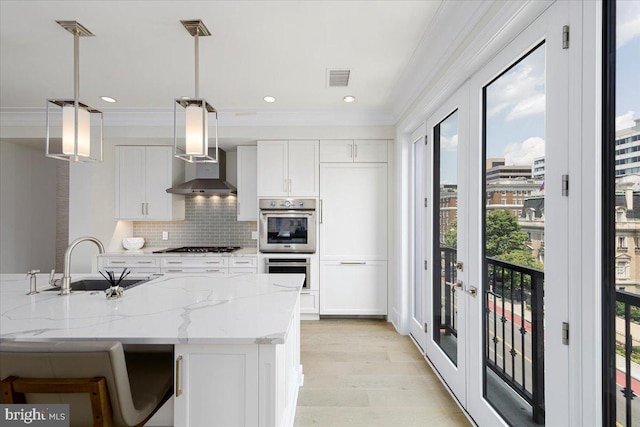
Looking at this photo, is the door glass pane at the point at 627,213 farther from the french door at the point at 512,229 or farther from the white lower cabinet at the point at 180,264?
the white lower cabinet at the point at 180,264

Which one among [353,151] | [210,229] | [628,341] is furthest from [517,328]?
[210,229]

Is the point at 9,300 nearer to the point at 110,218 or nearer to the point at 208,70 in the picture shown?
the point at 208,70

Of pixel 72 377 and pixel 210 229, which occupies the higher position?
pixel 210 229

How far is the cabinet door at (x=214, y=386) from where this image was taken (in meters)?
1.34

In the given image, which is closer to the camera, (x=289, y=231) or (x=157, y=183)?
(x=289, y=231)

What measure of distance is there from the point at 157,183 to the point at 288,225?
73.3 inches

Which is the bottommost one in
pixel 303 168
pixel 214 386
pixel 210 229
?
pixel 214 386

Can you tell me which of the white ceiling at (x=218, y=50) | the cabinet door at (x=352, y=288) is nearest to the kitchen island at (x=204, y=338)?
the white ceiling at (x=218, y=50)

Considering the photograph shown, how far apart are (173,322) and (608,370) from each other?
1663 mm

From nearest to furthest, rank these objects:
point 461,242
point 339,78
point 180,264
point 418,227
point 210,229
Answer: point 461,242
point 339,78
point 418,227
point 180,264
point 210,229

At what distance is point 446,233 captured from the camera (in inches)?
102

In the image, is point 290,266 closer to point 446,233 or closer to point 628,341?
point 446,233

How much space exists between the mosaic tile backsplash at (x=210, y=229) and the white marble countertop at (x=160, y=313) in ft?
7.77

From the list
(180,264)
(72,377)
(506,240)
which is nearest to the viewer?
(72,377)
